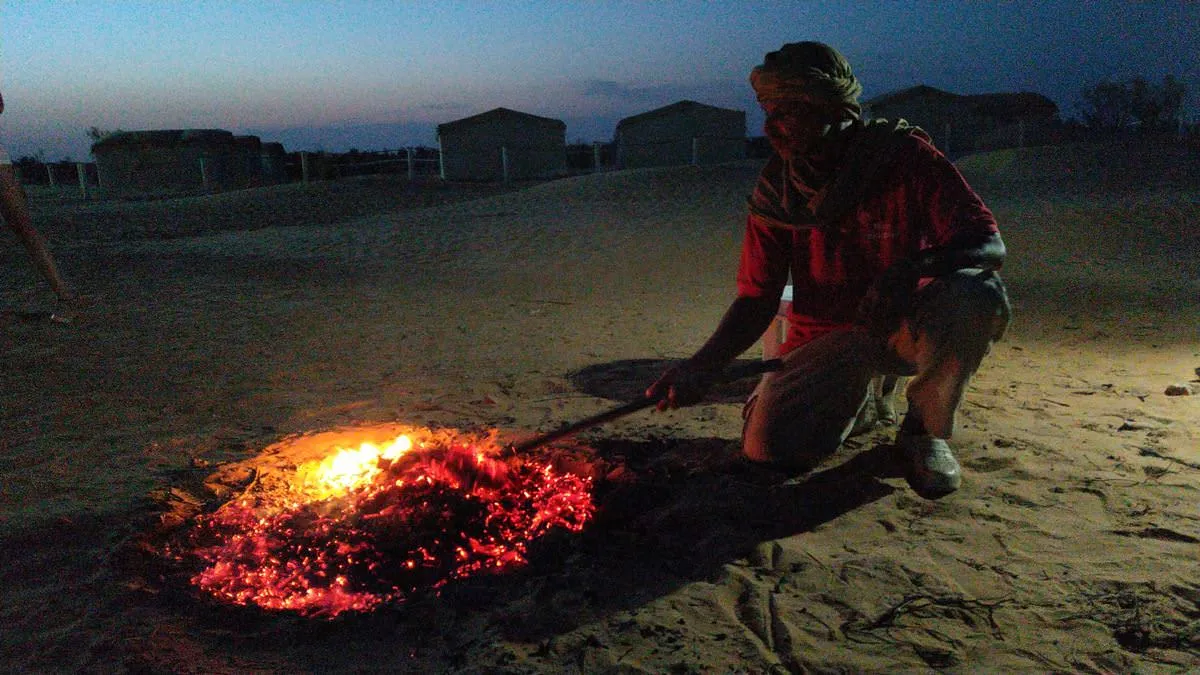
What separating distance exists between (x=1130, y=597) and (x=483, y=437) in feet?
8.00

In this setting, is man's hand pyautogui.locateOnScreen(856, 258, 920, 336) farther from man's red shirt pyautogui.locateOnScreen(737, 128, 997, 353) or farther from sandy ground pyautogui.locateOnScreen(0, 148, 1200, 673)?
sandy ground pyautogui.locateOnScreen(0, 148, 1200, 673)

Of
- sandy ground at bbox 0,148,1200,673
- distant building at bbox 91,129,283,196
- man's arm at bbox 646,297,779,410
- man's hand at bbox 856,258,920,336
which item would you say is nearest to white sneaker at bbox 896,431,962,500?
sandy ground at bbox 0,148,1200,673

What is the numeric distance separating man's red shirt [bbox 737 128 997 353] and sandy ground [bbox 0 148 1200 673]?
678mm

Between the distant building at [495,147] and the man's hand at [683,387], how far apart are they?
80.5ft

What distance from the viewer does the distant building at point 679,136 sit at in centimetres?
2802

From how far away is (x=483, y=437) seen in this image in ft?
12.1

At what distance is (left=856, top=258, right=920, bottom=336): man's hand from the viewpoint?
2.70 meters

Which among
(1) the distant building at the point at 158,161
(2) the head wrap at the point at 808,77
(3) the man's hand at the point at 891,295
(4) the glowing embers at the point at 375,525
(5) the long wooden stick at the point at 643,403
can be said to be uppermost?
(1) the distant building at the point at 158,161

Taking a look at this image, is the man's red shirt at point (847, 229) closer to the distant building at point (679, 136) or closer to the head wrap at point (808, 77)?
the head wrap at point (808, 77)

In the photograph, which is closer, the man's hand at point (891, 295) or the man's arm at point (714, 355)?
the man's hand at point (891, 295)

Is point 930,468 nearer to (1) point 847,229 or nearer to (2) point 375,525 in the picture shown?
(1) point 847,229

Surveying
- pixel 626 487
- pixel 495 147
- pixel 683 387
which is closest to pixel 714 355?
pixel 683 387

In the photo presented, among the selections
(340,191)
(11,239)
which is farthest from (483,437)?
(340,191)

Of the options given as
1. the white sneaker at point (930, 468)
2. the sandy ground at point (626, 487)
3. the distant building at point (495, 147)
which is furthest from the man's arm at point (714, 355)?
the distant building at point (495, 147)
